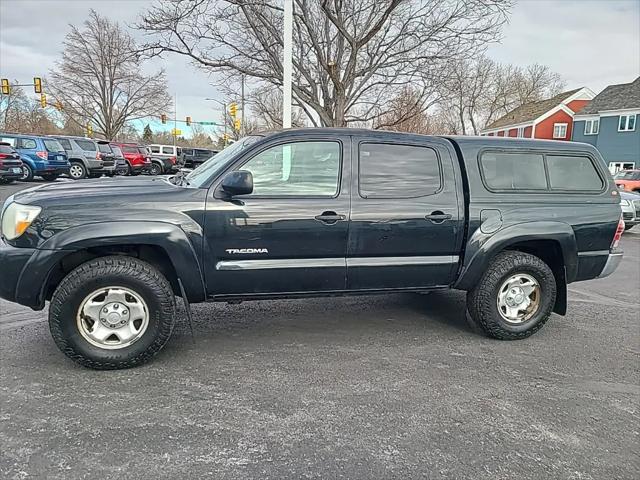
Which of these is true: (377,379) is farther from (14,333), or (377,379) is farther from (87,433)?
(14,333)

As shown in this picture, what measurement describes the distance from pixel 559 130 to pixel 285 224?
44.6 m

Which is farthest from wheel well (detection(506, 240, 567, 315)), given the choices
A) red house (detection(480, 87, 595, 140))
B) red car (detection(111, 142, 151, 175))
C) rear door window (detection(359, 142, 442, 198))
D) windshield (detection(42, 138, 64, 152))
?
red house (detection(480, 87, 595, 140))

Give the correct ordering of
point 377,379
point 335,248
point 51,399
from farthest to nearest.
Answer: point 335,248, point 377,379, point 51,399

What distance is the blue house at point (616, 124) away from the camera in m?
33.1

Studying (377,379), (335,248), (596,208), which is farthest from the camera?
Answer: (596,208)

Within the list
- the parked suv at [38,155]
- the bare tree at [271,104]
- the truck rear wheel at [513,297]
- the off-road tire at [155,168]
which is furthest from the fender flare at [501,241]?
the off-road tire at [155,168]

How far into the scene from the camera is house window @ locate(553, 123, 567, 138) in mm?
41844

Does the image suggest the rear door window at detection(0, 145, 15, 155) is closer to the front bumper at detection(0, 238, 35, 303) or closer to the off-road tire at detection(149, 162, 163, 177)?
the off-road tire at detection(149, 162, 163, 177)

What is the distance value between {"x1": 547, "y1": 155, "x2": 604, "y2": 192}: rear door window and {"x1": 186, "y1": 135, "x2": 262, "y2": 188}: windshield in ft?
9.00

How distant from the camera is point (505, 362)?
12.9 feet

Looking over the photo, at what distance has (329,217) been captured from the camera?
151 inches

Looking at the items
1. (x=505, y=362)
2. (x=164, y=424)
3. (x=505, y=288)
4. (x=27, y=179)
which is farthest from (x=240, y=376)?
(x=27, y=179)

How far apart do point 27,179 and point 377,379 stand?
1977 centimetres

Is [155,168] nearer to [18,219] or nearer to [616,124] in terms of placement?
[18,219]
